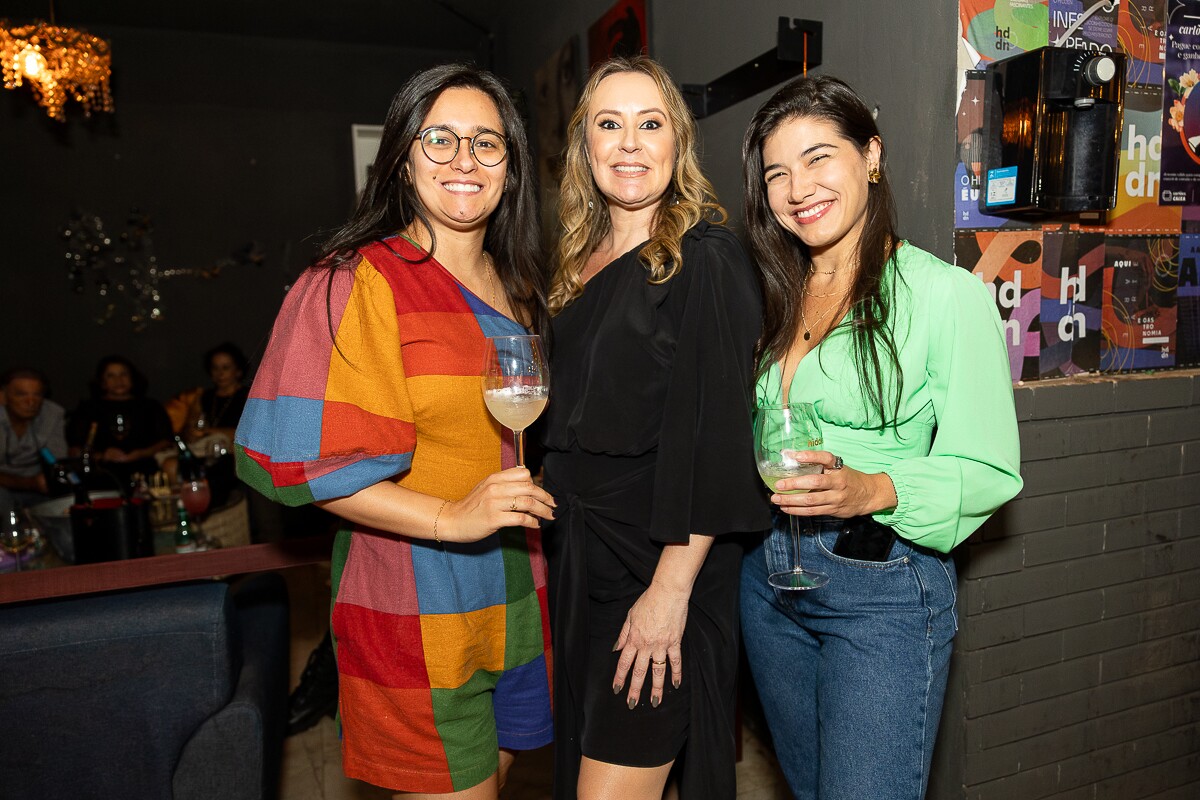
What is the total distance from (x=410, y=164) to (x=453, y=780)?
1160 mm

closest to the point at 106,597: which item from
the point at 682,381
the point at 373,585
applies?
the point at 373,585

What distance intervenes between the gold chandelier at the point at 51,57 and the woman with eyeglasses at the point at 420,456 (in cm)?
550

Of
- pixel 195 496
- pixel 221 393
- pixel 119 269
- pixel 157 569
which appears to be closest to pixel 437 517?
pixel 157 569

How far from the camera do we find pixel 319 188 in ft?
24.7

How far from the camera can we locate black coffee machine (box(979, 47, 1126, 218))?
5.96ft

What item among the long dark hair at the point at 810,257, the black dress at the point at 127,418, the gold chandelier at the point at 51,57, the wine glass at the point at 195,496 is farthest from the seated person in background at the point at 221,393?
the long dark hair at the point at 810,257

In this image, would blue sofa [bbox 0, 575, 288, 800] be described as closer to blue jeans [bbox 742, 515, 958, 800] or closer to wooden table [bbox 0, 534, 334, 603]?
wooden table [bbox 0, 534, 334, 603]

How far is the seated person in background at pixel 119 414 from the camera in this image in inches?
213

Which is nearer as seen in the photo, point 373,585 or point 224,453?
point 373,585

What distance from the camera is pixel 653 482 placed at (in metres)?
1.54

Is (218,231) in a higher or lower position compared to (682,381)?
higher

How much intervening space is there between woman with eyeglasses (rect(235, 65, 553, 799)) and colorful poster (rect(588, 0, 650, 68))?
2413mm

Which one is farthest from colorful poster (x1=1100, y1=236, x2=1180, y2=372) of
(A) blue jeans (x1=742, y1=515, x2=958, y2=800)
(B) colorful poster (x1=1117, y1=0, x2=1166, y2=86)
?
(A) blue jeans (x1=742, y1=515, x2=958, y2=800)

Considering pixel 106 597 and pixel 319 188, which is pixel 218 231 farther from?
pixel 106 597
